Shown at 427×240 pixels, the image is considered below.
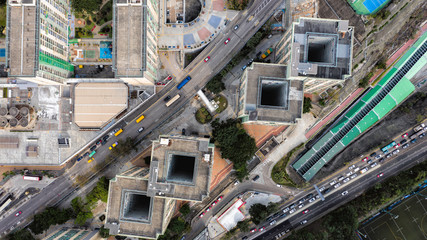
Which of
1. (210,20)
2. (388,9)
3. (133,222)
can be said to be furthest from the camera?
(210,20)

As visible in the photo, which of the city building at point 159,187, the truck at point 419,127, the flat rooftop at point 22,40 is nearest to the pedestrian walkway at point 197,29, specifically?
the city building at point 159,187

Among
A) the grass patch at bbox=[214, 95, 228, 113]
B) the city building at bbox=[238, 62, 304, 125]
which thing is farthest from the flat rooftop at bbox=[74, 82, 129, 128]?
the city building at bbox=[238, 62, 304, 125]

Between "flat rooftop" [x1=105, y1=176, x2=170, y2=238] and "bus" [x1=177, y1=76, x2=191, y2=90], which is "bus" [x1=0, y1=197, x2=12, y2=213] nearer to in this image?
"flat rooftop" [x1=105, y1=176, x2=170, y2=238]

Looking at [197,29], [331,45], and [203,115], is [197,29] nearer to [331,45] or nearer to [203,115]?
[203,115]

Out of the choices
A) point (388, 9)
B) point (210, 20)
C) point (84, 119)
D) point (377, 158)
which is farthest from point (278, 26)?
point (84, 119)

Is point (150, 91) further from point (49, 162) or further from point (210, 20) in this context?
point (49, 162)
